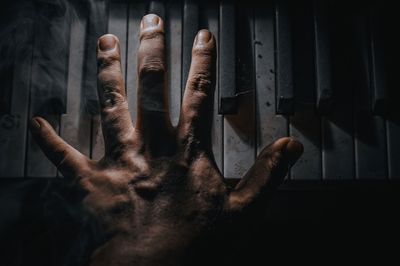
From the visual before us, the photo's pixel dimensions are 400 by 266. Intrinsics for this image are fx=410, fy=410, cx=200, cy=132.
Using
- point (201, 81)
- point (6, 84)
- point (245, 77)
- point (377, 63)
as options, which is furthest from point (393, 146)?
point (6, 84)

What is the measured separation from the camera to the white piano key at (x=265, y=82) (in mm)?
1344

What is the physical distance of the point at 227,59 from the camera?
1.36m

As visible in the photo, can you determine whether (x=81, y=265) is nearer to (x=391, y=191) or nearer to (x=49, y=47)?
(x=49, y=47)

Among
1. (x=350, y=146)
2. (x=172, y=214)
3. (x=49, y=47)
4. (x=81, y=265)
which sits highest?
(x=49, y=47)

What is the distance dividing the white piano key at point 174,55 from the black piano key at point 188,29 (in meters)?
0.02

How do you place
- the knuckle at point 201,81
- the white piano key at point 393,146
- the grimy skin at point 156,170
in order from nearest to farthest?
the grimy skin at point 156,170 → the knuckle at point 201,81 → the white piano key at point 393,146

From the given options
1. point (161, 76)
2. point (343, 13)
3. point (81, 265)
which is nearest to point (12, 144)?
point (81, 265)

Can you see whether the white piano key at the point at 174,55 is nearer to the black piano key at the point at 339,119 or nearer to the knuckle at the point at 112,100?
the knuckle at the point at 112,100

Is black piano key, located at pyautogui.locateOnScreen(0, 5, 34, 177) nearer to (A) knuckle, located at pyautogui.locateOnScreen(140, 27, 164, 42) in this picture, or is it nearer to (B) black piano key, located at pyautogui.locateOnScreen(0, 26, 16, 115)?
(B) black piano key, located at pyautogui.locateOnScreen(0, 26, 16, 115)

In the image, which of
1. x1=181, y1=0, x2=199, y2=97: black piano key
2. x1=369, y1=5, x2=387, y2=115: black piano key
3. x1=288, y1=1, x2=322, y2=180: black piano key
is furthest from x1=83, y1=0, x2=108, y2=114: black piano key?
x1=369, y1=5, x2=387, y2=115: black piano key

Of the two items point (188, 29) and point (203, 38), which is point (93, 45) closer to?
point (188, 29)

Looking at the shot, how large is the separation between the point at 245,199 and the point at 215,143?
0.31 metres

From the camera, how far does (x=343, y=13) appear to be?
1415 mm

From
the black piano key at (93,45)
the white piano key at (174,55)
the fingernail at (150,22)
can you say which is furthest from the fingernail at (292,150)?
the black piano key at (93,45)
